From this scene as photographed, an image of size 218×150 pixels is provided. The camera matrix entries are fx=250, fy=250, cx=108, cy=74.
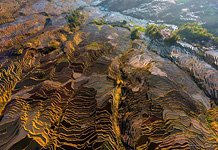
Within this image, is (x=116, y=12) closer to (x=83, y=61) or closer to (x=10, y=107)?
(x=83, y=61)

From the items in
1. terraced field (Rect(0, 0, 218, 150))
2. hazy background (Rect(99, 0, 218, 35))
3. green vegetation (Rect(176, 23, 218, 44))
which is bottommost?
hazy background (Rect(99, 0, 218, 35))

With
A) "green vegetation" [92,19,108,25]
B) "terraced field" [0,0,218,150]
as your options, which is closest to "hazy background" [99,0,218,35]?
"green vegetation" [92,19,108,25]

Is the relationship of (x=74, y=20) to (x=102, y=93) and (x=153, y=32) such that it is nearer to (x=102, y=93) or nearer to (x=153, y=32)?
(x=153, y=32)

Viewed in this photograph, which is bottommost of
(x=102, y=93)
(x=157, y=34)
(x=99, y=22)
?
(x=99, y=22)

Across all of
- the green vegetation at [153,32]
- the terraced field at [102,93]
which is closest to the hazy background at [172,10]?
the green vegetation at [153,32]

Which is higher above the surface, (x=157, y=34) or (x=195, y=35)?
(x=157, y=34)

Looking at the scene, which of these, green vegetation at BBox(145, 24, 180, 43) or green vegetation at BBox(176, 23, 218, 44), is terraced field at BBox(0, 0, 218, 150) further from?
green vegetation at BBox(176, 23, 218, 44)

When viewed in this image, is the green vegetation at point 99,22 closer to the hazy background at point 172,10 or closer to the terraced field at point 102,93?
the terraced field at point 102,93

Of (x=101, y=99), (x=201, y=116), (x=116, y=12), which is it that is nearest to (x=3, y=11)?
(x=116, y=12)

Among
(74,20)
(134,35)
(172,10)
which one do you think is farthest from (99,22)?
(172,10)

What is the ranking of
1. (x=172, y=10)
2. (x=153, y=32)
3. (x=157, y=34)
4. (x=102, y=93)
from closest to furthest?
1. (x=102, y=93)
2. (x=157, y=34)
3. (x=153, y=32)
4. (x=172, y=10)

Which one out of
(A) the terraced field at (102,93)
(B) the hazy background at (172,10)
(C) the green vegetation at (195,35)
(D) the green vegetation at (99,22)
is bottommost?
(B) the hazy background at (172,10)
